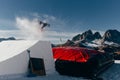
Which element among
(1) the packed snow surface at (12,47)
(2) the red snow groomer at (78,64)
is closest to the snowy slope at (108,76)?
(2) the red snow groomer at (78,64)

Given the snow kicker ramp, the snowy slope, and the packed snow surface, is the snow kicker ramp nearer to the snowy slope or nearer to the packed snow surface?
the packed snow surface

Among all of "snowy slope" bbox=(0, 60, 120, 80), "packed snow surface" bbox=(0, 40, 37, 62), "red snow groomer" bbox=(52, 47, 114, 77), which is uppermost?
"packed snow surface" bbox=(0, 40, 37, 62)

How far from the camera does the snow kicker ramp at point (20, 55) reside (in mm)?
15461

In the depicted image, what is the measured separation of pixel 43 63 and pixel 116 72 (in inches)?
293

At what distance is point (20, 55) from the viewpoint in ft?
53.2

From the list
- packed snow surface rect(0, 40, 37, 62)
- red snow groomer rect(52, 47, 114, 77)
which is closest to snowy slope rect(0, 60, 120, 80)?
red snow groomer rect(52, 47, 114, 77)

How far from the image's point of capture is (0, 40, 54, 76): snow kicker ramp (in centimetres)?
1546

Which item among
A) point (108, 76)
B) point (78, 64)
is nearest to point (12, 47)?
point (78, 64)

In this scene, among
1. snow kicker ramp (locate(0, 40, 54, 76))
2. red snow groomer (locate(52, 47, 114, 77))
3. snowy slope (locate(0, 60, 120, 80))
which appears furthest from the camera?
red snow groomer (locate(52, 47, 114, 77))

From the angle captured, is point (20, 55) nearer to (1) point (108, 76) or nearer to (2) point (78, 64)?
(2) point (78, 64)

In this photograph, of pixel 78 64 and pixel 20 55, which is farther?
pixel 78 64

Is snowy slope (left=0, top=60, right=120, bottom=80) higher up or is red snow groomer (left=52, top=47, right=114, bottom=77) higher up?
red snow groomer (left=52, top=47, right=114, bottom=77)

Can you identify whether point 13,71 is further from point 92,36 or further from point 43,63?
point 92,36

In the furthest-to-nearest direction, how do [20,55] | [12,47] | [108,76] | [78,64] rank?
1. [108,76]
2. [78,64]
3. [12,47]
4. [20,55]
